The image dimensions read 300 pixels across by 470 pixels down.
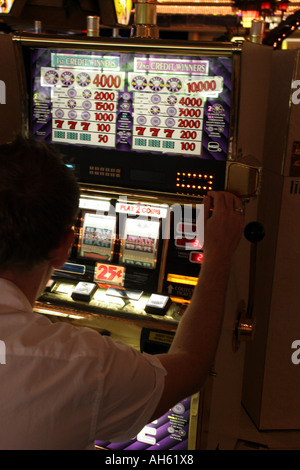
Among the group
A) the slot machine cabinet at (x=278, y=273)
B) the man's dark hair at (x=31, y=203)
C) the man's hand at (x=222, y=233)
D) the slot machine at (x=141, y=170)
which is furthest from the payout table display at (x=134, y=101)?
the man's dark hair at (x=31, y=203)

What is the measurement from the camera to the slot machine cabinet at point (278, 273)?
110 inches

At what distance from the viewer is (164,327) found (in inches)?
79.6

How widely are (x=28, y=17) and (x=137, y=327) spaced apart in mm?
2827

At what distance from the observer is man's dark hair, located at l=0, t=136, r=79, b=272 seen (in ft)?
3.83

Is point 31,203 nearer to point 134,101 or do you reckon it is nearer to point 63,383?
point 63,383

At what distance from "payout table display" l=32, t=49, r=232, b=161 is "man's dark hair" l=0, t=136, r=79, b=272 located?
101 cm

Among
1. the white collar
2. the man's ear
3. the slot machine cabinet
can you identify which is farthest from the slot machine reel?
the white collar

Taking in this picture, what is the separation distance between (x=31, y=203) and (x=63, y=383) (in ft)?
1.33

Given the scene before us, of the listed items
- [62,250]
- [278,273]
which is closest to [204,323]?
[62,250]

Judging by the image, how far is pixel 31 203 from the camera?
1.17m

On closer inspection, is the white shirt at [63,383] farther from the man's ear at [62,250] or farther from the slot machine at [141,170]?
the slot machine at [141,170]

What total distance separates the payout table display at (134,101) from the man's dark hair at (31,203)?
39.8 inches

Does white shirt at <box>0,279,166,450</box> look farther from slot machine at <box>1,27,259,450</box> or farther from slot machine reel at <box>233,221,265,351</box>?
slot machine reel at <box>233,221,265,351</box>
